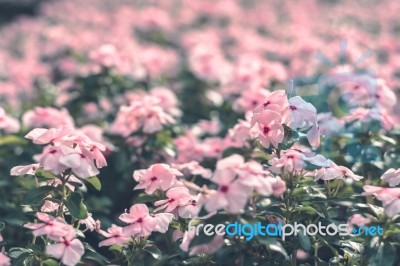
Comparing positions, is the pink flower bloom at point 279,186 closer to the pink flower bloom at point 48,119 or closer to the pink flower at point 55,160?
the pink flower at point 55,160

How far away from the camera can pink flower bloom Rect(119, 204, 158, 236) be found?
2088 millimetres

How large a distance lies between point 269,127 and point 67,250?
722 mm

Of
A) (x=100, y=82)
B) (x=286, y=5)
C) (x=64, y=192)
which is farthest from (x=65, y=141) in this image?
(x=286, y=5)

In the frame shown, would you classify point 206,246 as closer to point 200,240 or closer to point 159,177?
point 200,240

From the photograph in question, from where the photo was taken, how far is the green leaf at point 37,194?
2143 millimetres

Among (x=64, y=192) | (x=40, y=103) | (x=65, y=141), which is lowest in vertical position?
(x=40, y=103)

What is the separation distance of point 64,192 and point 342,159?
1151mm

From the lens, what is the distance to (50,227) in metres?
1.97

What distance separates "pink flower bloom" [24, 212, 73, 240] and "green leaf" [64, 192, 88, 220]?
58mm

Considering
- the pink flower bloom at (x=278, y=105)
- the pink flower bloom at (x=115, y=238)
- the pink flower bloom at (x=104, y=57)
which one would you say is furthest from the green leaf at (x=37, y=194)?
the pink flower bloom at (x=104, y=57)

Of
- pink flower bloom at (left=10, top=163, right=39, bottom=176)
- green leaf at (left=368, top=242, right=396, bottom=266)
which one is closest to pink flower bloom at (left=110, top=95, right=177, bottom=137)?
pink flower bloom at (left=10, top=163, right=39, bottom=176)

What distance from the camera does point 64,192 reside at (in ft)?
7.08

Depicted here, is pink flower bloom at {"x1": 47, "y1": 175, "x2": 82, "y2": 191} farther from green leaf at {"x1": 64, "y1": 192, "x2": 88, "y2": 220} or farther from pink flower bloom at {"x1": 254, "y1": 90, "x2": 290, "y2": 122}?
pink flower bloom at {"x1": 254, "y1": 90, "x2": 290, "y2": 122}

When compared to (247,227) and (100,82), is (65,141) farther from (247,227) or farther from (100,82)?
(100,82)
